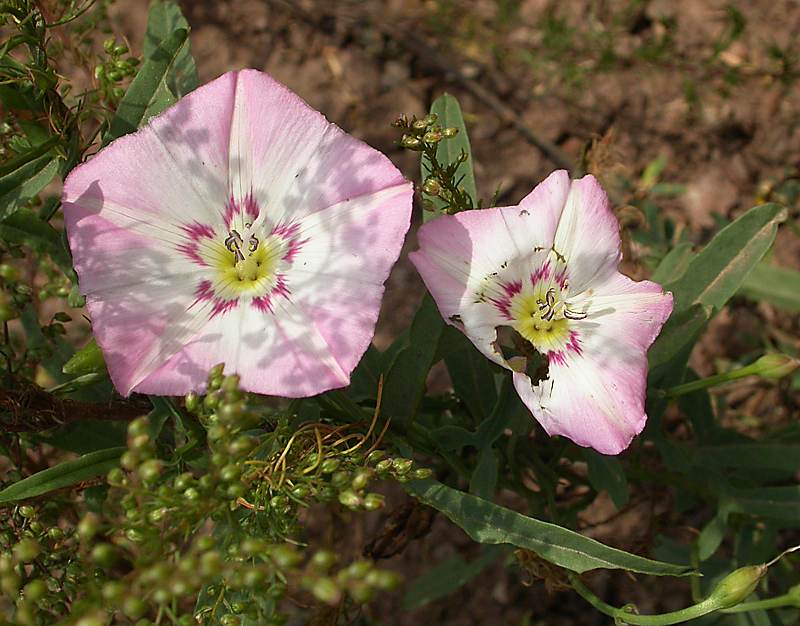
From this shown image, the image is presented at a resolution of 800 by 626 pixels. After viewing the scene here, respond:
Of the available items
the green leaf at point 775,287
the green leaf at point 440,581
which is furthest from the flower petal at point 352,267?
the green leaf at point 775,287

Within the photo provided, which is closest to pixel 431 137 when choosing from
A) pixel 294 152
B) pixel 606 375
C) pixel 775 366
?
pixel 294 152

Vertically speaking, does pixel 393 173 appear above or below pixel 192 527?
above

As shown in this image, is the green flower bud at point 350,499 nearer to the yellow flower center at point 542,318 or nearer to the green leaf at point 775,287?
the yellow flower center at point 542,318

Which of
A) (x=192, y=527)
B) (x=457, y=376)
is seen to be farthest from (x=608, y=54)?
(x=192, y=527)

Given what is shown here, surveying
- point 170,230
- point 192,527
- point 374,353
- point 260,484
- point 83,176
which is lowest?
point 374,353

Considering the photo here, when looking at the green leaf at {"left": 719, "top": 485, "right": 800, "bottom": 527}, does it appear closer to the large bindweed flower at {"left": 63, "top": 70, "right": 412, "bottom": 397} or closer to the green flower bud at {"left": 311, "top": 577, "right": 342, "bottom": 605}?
the large bindweed flower at {"left": 63, "top": 70, "right": 412, "bottom": 397}

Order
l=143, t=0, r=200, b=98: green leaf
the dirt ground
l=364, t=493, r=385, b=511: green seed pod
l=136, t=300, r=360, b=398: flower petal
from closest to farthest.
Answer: l=364, t=493, r=385, b=511: green seed pod
l=136, t=300, r=360, b=398: flower petal
l=143, t=0, r=200, b=98: green leaf
the dirt ground

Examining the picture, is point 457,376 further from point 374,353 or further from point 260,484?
point 260,484

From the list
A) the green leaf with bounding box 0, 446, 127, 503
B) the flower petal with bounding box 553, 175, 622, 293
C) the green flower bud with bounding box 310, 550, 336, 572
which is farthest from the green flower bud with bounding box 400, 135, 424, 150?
the green leaf with bounding box 0, 446, 127, 503
